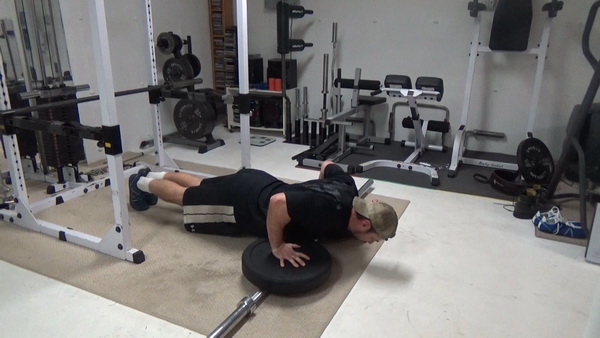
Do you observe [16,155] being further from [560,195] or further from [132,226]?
[560,195]

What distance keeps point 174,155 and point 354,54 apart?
8.05ft

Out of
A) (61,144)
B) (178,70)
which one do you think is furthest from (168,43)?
(61,144)

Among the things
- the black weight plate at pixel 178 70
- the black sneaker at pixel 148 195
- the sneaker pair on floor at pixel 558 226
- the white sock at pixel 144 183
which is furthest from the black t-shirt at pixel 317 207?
the black weight plate at pixel 178 70

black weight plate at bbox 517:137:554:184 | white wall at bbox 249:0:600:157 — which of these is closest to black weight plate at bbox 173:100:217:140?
white wall at bbox 249:0:600:157

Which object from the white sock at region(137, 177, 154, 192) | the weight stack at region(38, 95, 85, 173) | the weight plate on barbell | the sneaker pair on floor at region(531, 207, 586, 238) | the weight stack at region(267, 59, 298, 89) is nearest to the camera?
the sneaker pair on floor at region(531, 207, 586, 238)

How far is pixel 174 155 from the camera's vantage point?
4637 millimetres

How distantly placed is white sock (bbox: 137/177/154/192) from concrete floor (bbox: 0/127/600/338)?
87 centimetres

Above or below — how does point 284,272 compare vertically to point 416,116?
below

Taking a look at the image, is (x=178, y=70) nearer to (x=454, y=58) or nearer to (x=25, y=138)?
(x=25, y=138)

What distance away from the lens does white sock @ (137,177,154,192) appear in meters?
3.01

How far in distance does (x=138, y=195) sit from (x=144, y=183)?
6.2 inches

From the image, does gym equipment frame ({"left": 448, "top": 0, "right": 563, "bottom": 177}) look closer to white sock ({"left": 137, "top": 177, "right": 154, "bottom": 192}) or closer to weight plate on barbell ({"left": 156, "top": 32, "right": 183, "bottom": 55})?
white sock ({"left": 137, "top": 177, "right": 154, "bottom": 192})

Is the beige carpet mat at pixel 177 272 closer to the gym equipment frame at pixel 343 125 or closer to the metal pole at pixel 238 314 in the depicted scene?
the metal pole at pixel 238 314

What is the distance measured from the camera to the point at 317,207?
224cm
